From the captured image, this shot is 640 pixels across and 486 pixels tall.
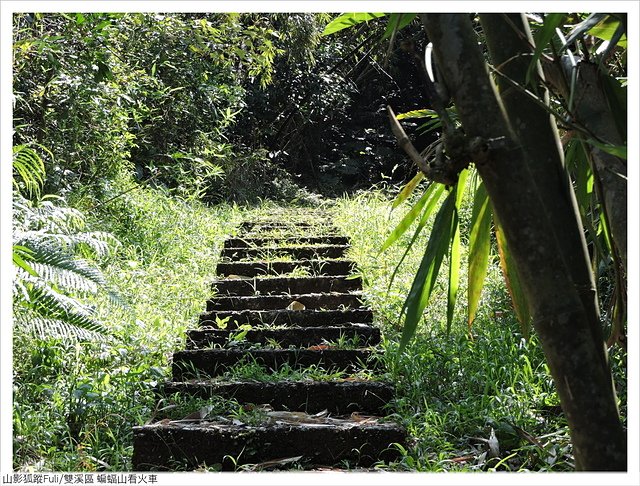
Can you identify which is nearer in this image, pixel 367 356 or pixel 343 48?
pixel 367 356

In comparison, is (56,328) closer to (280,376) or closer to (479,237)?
(280,376)

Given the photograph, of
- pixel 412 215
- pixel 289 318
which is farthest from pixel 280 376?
pixel 412 215

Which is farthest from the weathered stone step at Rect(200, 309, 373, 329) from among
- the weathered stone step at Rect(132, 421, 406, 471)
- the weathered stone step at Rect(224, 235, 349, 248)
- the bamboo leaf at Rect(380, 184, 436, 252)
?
the bamboo leaf at Rect(380, 184, 436, 252)

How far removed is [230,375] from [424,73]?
2427 mm

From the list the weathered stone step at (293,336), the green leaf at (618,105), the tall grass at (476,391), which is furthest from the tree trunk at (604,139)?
the weathered stone step at (293,336)

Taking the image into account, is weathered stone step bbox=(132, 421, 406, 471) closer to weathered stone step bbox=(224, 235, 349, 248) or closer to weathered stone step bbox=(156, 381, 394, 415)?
weathered stone step bbox=(156, 381, 394, 415)

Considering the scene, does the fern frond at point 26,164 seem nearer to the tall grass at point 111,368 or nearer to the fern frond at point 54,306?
the tall grass at point 111,368

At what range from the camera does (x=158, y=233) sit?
18.8ft

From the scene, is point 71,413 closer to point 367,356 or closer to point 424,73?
point 367,356

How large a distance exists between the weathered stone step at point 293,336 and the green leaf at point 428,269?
88.9 inches

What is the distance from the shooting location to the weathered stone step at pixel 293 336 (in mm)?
3670

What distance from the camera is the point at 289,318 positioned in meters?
3.94

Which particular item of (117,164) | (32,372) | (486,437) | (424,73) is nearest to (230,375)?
(32,372)

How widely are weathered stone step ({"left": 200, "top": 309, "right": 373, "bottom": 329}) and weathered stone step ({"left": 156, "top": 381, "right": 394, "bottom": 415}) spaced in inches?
31.9
